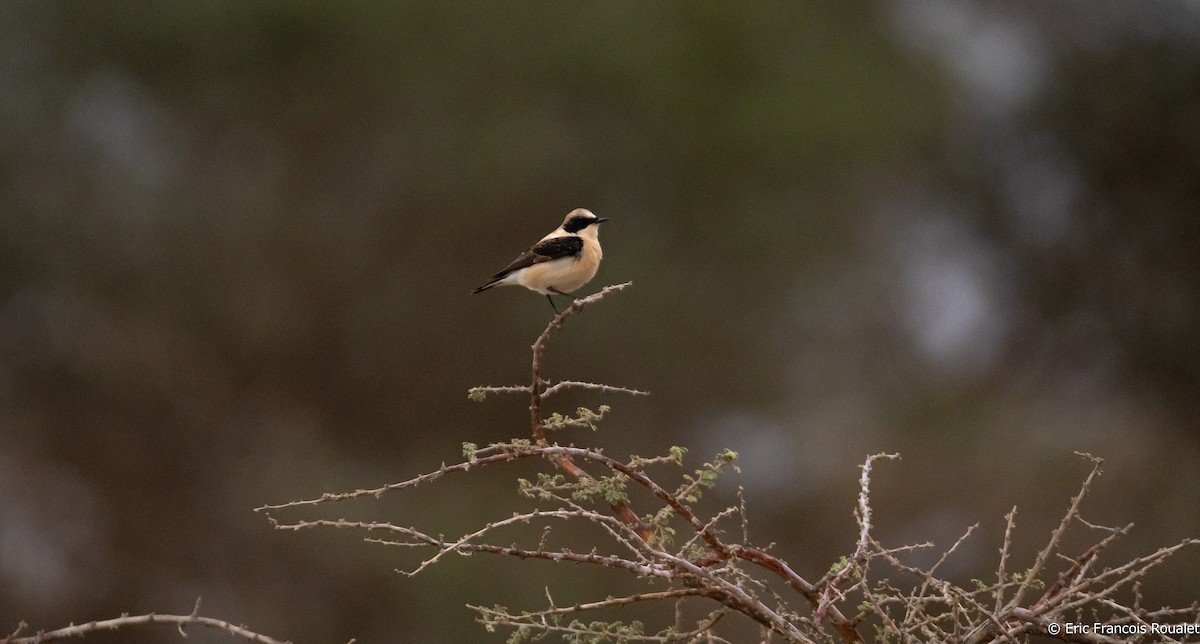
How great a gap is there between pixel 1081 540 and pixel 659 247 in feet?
11.4

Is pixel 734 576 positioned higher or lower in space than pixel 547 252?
lower

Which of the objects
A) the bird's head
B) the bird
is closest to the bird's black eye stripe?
the bird's head

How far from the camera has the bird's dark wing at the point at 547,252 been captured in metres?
4.86

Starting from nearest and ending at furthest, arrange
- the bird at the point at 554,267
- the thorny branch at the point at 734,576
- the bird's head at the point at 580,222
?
1. the thorny branch at the point at 734,576
2. the bird at the point at 554,267
3. the bird's head at the point at 580,222

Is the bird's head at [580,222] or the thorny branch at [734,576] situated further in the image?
the bird's head at [580,222]

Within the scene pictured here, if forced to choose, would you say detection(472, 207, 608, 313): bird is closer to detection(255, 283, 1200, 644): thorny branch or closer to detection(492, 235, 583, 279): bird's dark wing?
detection(492, 235, 583, 279): bird's dark wing

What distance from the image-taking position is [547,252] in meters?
4.94

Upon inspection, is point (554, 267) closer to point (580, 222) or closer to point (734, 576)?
point (580, 222)

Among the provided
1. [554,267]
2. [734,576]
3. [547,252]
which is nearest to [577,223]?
[547,252]

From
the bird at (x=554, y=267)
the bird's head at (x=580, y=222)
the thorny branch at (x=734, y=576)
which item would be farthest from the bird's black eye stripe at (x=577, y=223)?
the thorny branch at (x=734, y=576)

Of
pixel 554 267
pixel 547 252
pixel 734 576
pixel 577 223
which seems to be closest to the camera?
pixel 734 576

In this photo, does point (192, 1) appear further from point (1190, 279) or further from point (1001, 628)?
point (1001, 628)

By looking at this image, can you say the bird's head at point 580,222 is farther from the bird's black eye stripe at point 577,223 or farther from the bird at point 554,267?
the bird at point 554,267

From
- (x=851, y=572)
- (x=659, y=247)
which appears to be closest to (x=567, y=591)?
(x=659, y=247)
